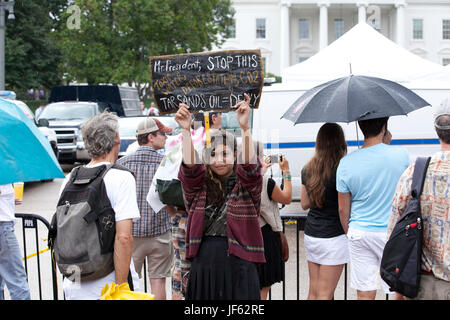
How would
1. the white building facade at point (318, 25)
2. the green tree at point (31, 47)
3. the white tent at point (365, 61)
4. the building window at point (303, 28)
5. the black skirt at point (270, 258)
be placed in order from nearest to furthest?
the black skirt at point (270, 258) → the white tent at point (365, 61) → the green tree at point (31, 47) → the white building facade at point (318, 25) → the building window at point (303, 28)

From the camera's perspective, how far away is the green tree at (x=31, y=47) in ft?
102

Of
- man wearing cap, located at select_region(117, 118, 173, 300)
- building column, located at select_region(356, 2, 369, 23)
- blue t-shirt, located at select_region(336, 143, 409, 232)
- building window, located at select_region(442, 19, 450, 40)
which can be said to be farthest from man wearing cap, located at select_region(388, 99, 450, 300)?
building column, located at select_region(356, 2, 369, 23)

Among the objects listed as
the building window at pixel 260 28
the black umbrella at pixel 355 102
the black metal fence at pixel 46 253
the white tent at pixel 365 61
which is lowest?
the black metal fence at pixel 46 253

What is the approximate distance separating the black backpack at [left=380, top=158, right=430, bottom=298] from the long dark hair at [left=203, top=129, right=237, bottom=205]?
1.07 m

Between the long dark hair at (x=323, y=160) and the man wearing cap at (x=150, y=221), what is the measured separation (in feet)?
4.78

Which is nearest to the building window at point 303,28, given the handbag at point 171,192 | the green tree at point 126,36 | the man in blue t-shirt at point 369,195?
the green tree at point 126,36

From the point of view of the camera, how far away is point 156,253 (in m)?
5.12

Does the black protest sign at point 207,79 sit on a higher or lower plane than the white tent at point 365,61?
lower

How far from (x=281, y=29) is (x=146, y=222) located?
6679cm

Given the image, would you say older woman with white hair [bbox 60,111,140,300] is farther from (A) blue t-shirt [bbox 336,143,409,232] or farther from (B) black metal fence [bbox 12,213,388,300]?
(A) blue t-shirt [bbox 336,143,409,232]

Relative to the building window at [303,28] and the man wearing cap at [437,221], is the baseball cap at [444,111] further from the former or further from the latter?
the building window at [303,28]

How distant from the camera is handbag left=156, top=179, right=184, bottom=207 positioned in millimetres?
3987

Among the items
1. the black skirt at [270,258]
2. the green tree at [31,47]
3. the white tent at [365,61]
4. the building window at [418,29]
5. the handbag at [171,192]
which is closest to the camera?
the handbag at [171,192]

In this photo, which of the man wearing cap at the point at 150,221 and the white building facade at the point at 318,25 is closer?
the man wearing cap at the point at 150,221
